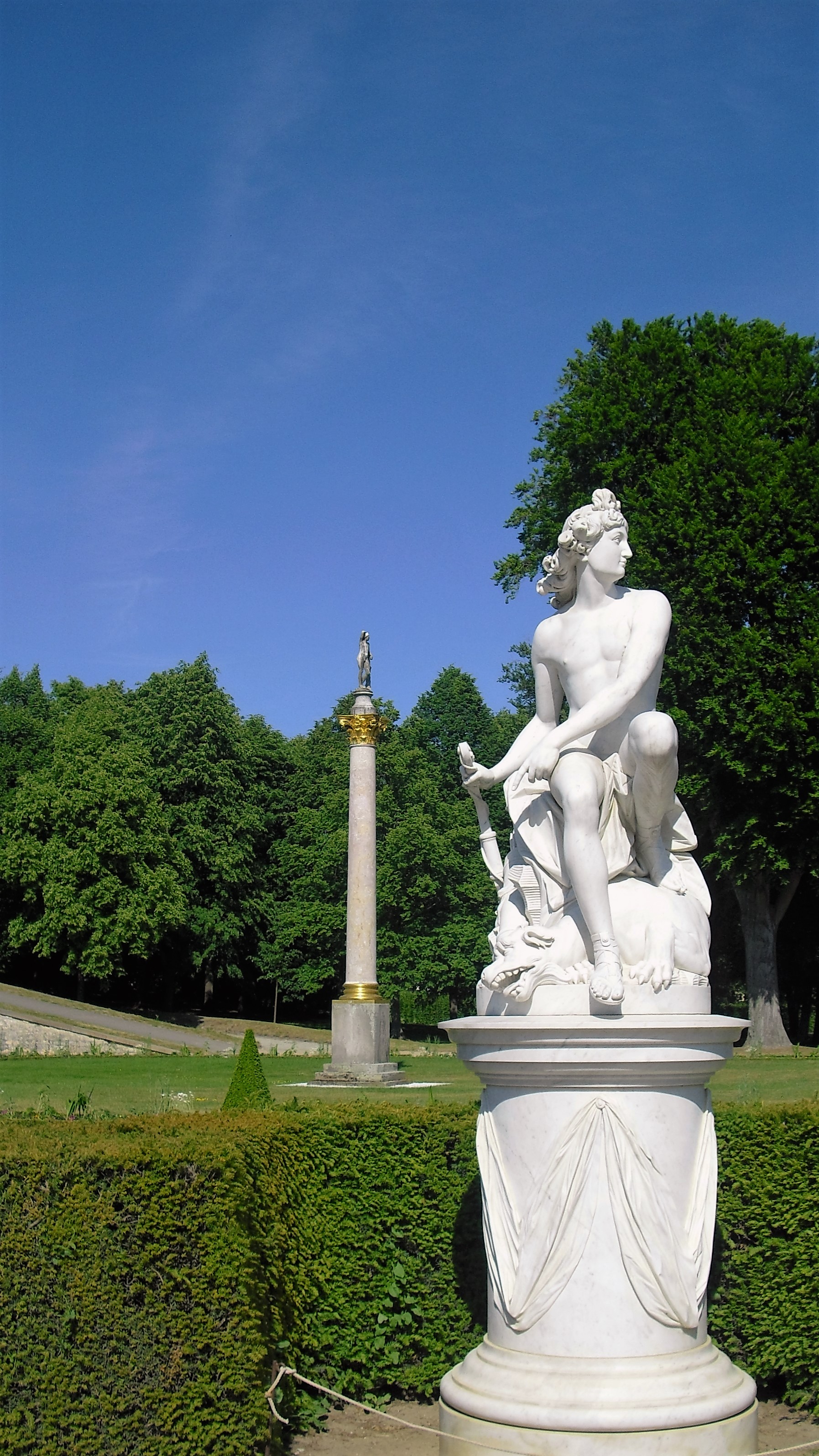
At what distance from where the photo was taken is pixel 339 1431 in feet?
21.1

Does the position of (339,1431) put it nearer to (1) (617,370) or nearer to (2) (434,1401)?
(2) (434,1401)

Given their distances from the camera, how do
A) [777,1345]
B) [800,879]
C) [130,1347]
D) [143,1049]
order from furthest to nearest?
1. [143,1049]
2. [800,879]
3. [777,1345]
4. [130,1347]

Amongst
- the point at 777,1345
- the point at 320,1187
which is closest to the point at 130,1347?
the point at 320,1187

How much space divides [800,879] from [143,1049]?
15500 mm

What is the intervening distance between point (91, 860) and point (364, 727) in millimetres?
17021

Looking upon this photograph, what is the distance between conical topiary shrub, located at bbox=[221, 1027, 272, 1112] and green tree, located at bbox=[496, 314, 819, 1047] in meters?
11.7

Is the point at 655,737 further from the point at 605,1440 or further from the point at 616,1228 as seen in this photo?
the point at 605,1440

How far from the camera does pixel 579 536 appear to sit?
625cm

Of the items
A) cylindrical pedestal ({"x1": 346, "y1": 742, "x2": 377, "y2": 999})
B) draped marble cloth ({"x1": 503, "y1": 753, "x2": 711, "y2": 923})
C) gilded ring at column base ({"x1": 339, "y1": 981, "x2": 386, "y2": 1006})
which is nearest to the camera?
draped marble cloth ({"x1": 503, "y1": 753, "x2": 711, "y2": 923})

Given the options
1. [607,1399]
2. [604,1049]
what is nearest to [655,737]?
[604,1049]

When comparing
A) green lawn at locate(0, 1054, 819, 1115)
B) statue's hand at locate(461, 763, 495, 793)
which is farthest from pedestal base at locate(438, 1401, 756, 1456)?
green lawn at locate(0, 1054, 819, 1115)

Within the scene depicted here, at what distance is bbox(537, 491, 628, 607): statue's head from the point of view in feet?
20.5

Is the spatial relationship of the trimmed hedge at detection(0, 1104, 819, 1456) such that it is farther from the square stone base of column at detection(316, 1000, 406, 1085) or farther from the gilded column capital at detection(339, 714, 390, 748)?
the gilded column capital at detection(339, 714, 390, 748)

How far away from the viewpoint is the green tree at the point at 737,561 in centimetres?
2083
